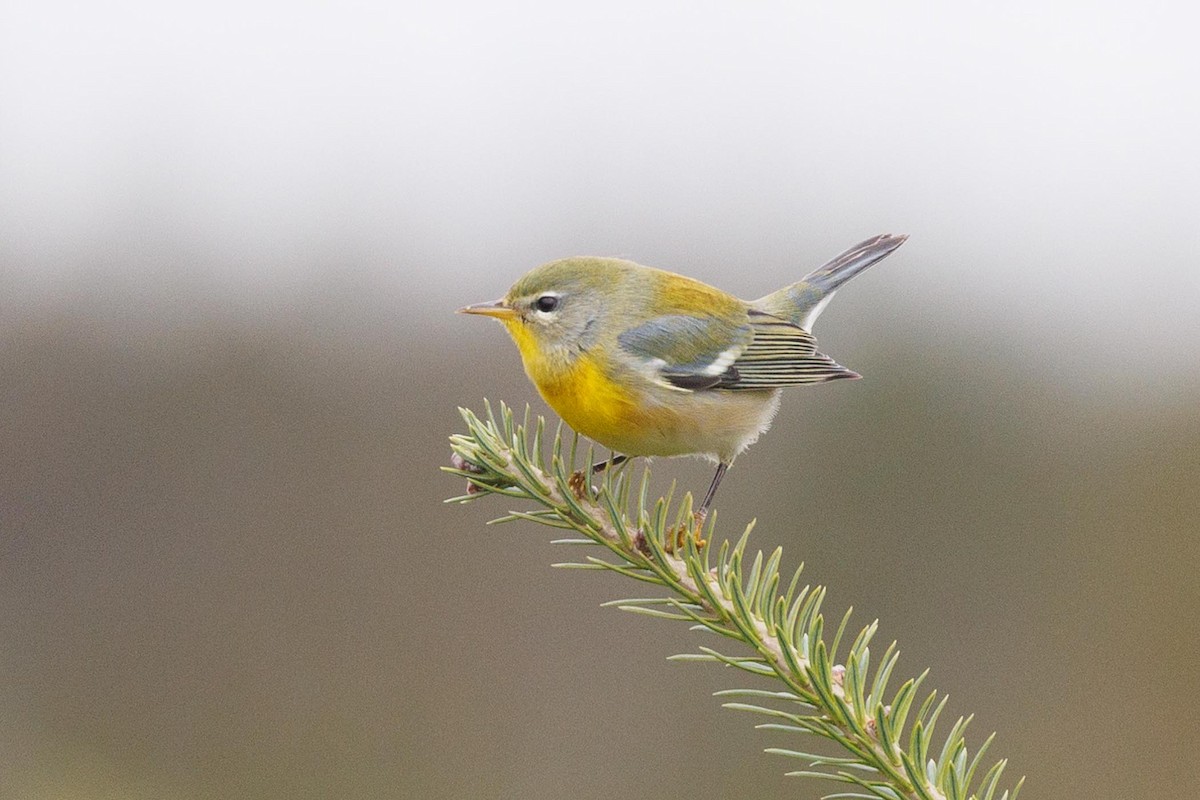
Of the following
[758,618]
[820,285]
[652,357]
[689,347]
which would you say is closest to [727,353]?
[689,347]

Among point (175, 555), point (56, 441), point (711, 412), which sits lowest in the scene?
point (175, 555)

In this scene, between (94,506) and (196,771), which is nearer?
(196,771)

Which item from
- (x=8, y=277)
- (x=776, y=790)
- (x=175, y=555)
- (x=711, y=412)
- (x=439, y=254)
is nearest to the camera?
(x=711, y=412)

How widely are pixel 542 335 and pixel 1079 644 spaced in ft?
24.8

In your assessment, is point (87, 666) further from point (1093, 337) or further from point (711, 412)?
point (1093, 337)

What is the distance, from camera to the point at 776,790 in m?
8.85

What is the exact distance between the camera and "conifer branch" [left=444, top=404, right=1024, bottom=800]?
6.44 ft

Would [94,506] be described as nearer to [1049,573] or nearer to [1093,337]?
[1049,573]

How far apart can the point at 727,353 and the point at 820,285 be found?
1200mm

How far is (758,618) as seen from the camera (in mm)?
2311

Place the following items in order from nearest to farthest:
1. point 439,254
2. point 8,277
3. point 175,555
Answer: point 175,555 → point 8,277 → point 439,254

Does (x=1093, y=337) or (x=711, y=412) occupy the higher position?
(x=1093, y=337)

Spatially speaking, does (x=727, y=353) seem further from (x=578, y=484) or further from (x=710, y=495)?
(x=578, y=484)

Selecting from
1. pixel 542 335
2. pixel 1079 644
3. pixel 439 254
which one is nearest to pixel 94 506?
pixel 439 254
